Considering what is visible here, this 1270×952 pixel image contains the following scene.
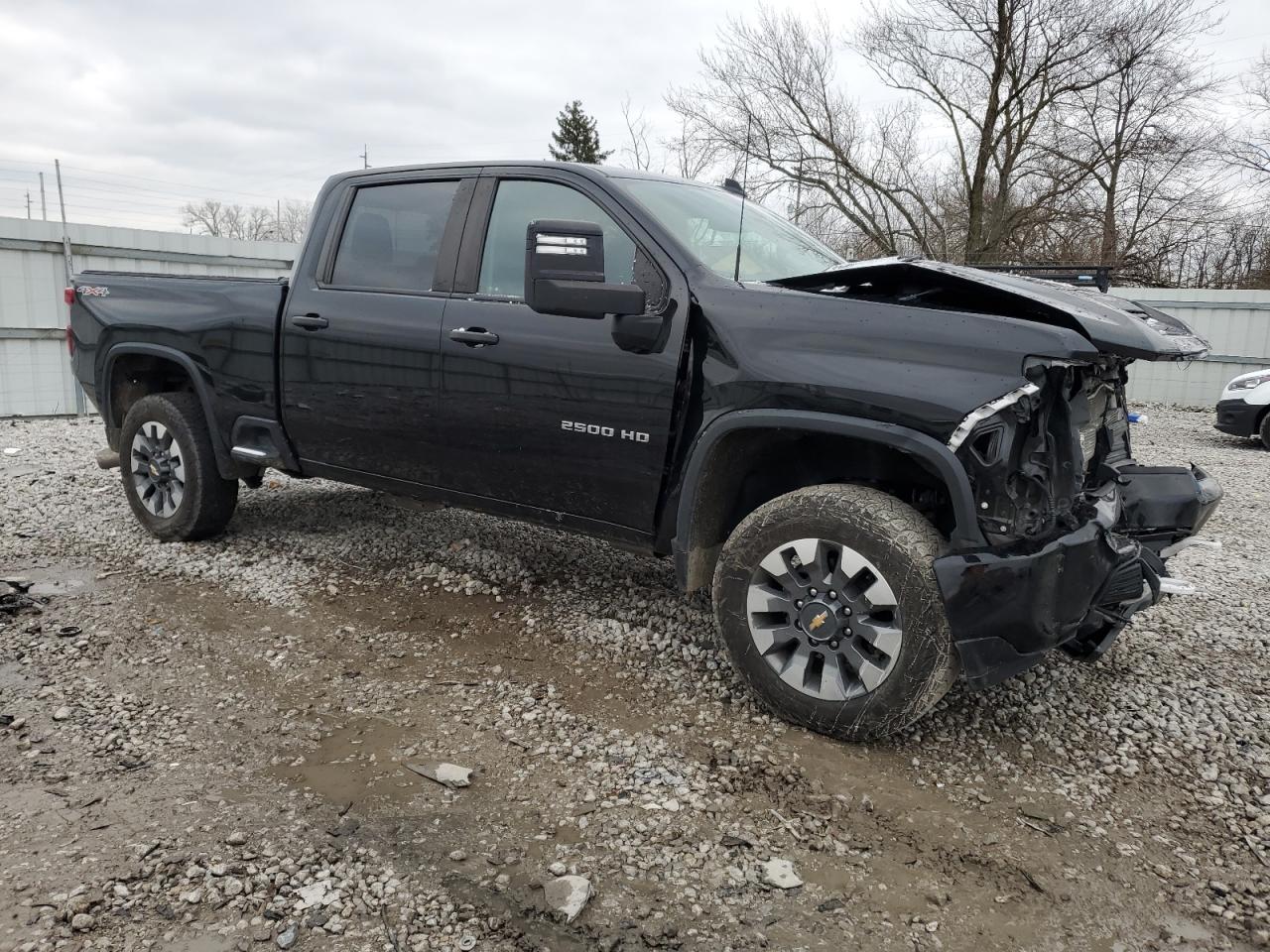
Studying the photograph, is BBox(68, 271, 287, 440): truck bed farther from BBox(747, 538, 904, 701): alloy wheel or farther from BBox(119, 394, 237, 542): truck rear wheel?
BBox(747, 538, 904, 701): alloy wheel

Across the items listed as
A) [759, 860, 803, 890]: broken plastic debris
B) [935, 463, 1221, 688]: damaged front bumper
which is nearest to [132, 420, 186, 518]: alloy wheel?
[759, 860, 803, 890]: broken plastic debris

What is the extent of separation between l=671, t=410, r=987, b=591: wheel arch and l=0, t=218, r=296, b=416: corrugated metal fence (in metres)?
12.0

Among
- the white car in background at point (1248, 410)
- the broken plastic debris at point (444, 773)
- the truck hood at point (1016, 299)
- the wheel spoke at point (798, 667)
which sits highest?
the truck hood at point (1016, 299)

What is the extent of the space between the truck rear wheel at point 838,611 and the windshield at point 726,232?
1.03 meters

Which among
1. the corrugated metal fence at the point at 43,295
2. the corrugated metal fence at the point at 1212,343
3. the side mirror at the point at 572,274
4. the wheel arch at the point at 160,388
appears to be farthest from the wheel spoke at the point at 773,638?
the corrugated metal fence at the point at 1212,343

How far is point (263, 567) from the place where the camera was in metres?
4.95

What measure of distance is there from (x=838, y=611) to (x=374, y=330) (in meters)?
2.50

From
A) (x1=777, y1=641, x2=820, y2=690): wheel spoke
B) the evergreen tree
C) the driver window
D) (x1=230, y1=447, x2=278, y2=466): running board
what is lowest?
(x1=777, y1=641, x2=820, y2=690): wheel spoke

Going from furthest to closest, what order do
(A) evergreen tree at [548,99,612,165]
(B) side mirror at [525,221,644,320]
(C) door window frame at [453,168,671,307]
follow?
(A) evergreen tree at [548,99,612,165] < (C) door window frame at [453,168,671,307] < (B) side mirror at [525,221,644,320]

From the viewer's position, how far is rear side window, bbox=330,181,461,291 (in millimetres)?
4188

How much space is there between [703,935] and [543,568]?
289 cm

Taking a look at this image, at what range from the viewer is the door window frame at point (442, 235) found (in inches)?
161

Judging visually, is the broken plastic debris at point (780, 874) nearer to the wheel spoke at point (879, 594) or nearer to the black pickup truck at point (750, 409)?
the black pickup truck at point (750, 409)

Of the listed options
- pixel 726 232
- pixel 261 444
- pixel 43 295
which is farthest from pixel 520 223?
pixel 43 295
